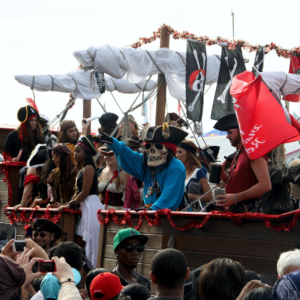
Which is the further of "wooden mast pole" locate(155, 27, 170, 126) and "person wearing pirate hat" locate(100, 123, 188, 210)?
"wooden mast pole" locate(155, 27, 170, 126)

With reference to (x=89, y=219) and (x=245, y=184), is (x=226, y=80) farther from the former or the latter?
(x=245, y=184)

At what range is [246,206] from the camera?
5152 millimetres

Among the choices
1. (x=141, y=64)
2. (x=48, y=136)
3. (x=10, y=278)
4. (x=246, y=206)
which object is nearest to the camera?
(x=10, y=278)

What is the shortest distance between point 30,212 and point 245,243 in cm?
430

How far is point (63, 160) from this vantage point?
7859mm

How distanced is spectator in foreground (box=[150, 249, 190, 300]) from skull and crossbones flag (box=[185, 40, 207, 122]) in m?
7.82

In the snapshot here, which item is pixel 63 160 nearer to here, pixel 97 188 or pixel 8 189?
pixel 97 188

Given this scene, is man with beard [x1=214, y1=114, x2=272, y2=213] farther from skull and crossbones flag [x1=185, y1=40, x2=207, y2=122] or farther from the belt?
skull and crossbones flag [x1=185, y1=40, x2=207, y2=122]

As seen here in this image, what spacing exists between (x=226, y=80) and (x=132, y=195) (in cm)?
487

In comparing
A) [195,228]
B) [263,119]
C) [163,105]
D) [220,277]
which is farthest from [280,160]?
[163,105]

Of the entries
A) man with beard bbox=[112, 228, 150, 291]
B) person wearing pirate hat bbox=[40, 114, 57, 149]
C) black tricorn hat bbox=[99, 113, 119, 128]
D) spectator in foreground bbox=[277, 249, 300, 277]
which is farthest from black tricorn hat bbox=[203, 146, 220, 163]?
spectator in foreground bbox=[277, 249, 300, 277]

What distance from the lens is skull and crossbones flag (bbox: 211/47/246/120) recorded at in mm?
10836

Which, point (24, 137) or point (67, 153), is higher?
point (24, 137)

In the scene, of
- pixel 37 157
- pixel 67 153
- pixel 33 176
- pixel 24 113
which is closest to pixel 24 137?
pixel 24 113
